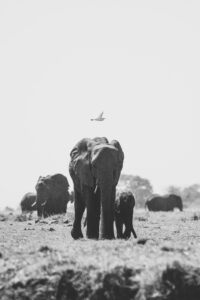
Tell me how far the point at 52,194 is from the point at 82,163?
2131 cm

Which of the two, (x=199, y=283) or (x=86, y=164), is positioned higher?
(x=86, y=164)

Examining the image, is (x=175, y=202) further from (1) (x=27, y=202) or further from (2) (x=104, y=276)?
(2) (x=104, y=276)

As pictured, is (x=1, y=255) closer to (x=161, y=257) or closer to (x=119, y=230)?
(x=161, y=257)

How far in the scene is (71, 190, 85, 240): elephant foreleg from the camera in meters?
17.9

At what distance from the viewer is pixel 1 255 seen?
11.9 m

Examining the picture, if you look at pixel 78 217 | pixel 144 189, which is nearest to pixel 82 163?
pixel 78 217

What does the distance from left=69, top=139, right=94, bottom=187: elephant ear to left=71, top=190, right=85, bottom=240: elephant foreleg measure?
633 millimetres

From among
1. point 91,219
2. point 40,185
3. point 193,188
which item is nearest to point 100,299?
point 91,219

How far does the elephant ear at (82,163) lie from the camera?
16594mm

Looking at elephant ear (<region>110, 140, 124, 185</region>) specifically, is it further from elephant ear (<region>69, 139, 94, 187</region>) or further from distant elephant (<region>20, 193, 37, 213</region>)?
distant elephant (<region>20, 193, 37, 213</region>)

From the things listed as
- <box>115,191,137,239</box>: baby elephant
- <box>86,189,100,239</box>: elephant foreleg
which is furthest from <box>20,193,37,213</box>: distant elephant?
<box>86,189,100,239</box>: elephant foreleg

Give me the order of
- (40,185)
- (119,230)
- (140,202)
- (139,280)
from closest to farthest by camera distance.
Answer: (139,280) < (119,230) < (40,185) < (140,202)

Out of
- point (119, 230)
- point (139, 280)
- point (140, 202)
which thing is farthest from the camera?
point (140, 202)

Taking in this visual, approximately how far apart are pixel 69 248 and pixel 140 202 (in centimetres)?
9193
